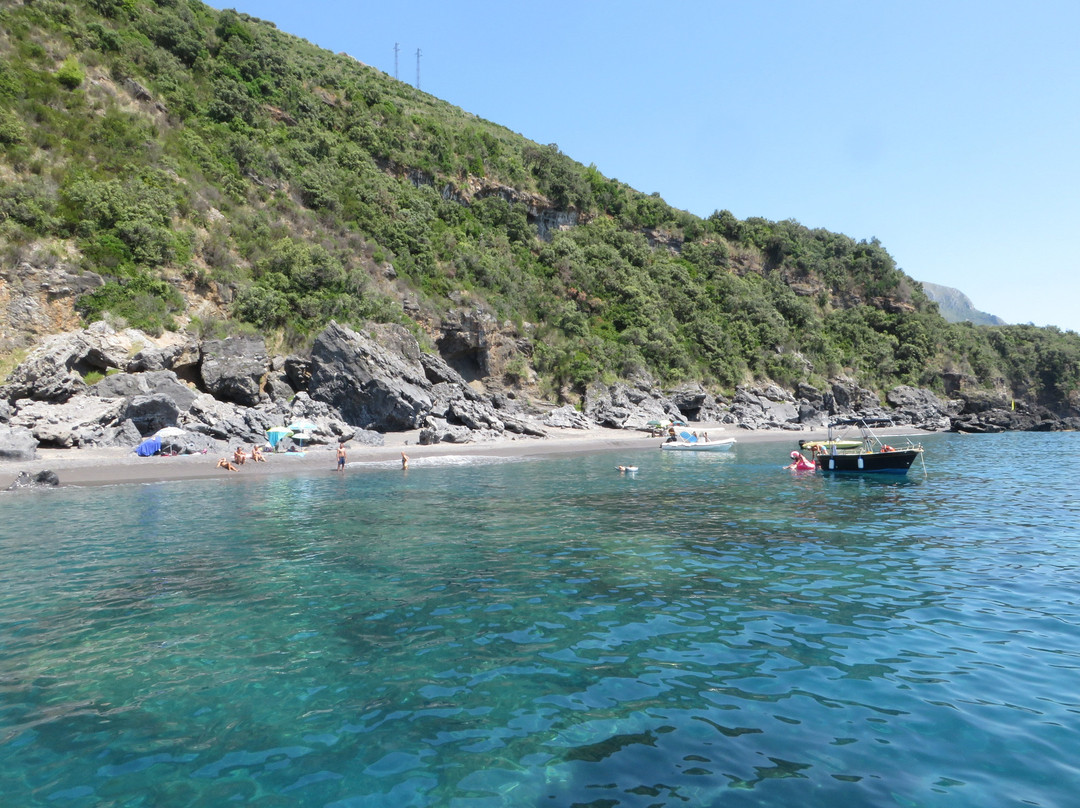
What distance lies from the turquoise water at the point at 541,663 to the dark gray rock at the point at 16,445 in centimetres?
1075

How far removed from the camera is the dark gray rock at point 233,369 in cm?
3256

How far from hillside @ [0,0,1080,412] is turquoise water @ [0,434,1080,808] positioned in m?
26.3

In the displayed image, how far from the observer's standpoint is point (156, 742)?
524 cm

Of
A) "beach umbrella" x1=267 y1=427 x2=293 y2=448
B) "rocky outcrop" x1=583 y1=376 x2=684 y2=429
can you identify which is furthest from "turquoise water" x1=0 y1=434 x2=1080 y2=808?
"rocky outcrop" x1=583 y1=376 x2=684 y2=429

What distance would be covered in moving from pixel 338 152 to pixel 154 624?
5494 cm

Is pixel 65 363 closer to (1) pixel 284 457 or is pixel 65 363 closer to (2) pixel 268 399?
(2) pixel 268 399

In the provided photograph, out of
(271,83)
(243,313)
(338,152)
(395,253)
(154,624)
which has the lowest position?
(154,624)

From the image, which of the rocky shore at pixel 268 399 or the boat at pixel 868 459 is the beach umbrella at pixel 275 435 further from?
the boat at pixel 868 459

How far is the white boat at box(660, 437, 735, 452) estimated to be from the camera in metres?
38.1

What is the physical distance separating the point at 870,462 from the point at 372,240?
40.9m

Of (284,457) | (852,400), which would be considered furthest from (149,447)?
(852,400)

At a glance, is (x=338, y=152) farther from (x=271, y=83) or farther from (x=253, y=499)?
(x=253, y=499)

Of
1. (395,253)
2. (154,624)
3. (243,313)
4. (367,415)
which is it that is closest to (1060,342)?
(395,253)

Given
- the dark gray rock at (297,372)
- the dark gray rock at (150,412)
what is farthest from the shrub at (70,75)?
the dark gray rock at (150,412)
